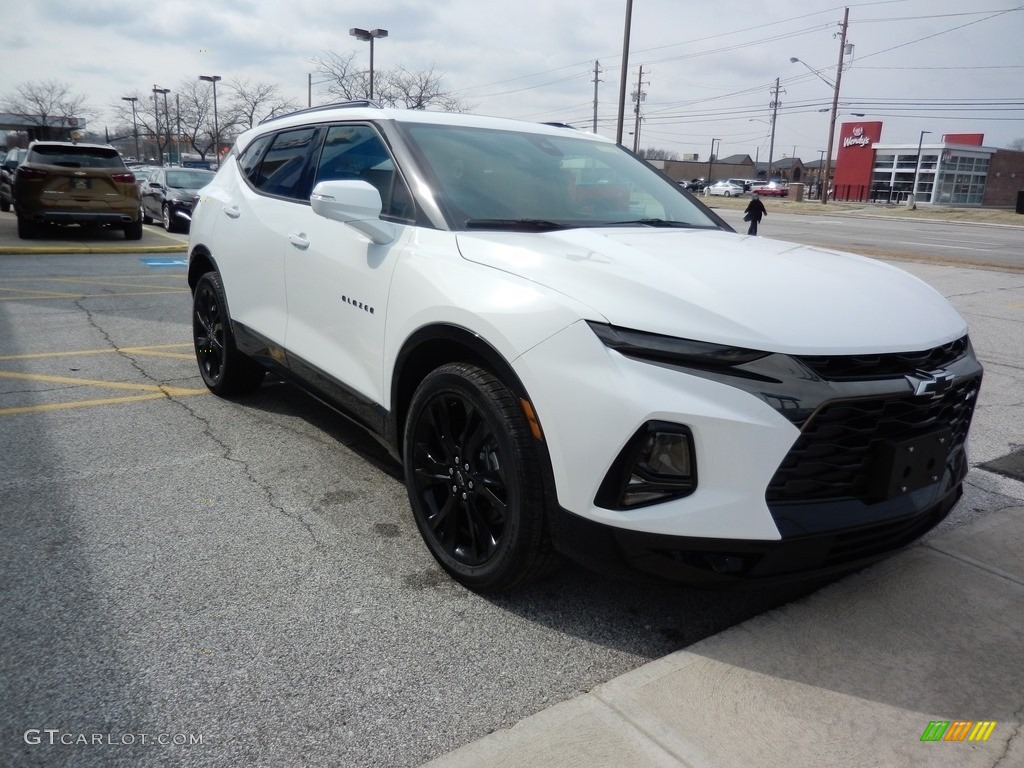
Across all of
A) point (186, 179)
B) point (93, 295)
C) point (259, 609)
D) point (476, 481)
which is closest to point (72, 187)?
point (186, 179)

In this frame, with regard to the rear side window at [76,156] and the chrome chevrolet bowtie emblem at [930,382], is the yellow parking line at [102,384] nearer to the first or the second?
the chrome chevrolet bowtie emblem at [930,382]

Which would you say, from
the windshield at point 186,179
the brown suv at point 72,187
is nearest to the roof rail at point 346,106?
the brown suv at point 72,187

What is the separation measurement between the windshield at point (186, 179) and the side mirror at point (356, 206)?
16.6 meters

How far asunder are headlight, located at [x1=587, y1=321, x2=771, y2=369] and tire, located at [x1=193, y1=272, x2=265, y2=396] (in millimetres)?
3193

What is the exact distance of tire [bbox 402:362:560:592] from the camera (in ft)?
8.41

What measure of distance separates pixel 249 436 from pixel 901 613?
11.1ft

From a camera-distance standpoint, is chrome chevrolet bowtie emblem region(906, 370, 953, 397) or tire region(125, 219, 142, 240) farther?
tire region(125, 219, 142, 240)

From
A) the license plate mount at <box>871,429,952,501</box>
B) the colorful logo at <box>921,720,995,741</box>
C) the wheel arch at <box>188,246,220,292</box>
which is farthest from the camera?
the wheel arch at <box>188,246,220,292</box>

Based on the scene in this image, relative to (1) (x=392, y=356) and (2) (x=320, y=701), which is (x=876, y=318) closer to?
(1) (x=392, y=356)

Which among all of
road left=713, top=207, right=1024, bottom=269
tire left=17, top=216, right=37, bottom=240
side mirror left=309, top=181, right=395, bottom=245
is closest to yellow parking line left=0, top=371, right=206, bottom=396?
side mirror left=309, top=181, right=395, bottom=245

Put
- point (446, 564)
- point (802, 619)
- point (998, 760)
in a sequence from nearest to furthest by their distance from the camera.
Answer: point (998, 760), point (802, 619), point (446, 564)

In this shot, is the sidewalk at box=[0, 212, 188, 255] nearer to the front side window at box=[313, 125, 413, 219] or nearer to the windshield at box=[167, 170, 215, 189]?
the windshield at box=[167, 170, 215, 189]

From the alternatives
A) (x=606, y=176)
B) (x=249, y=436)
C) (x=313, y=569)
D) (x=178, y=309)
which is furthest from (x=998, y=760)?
(x=178, y=309)

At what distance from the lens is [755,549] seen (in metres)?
2.29
